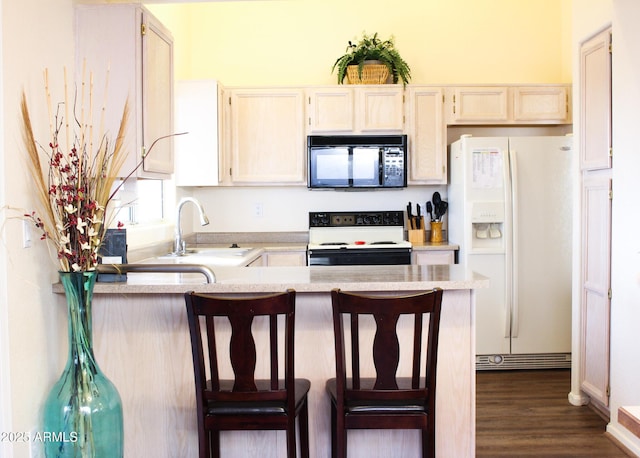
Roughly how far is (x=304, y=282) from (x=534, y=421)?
1933mm

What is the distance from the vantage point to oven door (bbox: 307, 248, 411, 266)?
4.46 meters

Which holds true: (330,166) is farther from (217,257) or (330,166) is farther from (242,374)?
(242,374)

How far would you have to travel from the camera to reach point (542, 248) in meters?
4.45

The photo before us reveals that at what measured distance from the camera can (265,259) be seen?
14.9ft

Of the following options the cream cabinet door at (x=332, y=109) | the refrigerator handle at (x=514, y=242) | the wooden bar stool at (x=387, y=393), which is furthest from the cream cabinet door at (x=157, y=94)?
the refrigerator handle at (x=514, y=242)

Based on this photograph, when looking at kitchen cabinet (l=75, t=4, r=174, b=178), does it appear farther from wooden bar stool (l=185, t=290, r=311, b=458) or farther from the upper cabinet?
the upper cabinet

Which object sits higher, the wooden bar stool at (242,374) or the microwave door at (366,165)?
the microwave door at (366,165)

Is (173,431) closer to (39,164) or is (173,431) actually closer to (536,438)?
(39,164)

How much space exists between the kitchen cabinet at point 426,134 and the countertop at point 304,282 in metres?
2.22

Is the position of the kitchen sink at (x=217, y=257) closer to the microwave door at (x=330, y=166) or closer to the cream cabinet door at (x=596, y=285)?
the microwave door at (x=330, y=166)

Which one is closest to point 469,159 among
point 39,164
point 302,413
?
point 302,413

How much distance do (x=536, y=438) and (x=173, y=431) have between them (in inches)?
75.1

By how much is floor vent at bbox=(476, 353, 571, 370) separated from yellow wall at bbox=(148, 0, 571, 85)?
2235 millimetres

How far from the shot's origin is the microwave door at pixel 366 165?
15.2 ft
